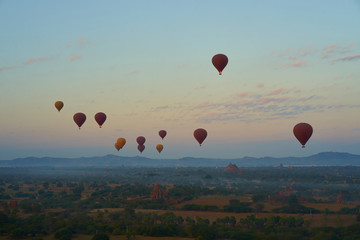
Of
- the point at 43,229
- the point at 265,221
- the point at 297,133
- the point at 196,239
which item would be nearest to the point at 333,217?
the point at 265,221

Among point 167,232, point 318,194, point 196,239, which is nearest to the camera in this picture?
point 196,239

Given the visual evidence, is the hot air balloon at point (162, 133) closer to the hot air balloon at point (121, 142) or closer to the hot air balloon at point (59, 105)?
A: the hot air balloon at point (121, 142)

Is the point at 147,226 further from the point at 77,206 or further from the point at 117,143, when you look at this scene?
the point at 117,143

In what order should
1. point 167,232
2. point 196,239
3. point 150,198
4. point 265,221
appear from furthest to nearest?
point 150,198, point 265,221, point 167,232, point 196,239

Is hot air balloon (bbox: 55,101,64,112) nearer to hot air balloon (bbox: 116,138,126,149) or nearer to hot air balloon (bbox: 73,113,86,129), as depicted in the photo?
hot air balloon (bbox: 73,113,86,129)

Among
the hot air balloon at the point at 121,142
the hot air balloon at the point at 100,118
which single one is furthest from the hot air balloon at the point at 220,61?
the hot air balloon at the point at 121,142

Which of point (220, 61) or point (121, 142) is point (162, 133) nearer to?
point (121, 142)

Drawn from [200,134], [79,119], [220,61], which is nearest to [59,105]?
[79,119]
